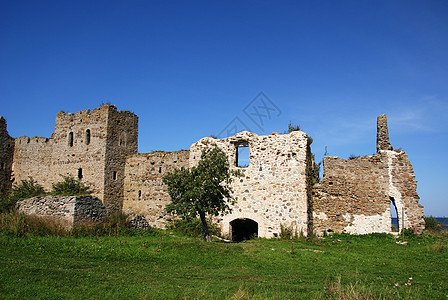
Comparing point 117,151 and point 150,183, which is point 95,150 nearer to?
point 117,151

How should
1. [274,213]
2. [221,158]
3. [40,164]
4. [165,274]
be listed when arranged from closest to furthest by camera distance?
[165,274], [221,158], [274,213], [40,164]

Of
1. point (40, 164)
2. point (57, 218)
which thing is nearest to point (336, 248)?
point (57, 218)

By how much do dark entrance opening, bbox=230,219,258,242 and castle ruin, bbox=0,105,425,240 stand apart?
52 millimetres

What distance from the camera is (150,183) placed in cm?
2092

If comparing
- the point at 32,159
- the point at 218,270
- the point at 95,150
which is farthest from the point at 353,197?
the point at 32,159

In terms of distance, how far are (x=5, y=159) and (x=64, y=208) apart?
1129 centimetres

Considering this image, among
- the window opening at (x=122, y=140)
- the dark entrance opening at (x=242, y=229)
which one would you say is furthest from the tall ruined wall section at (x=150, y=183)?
the dark entrance opening at (x=242, y=229)

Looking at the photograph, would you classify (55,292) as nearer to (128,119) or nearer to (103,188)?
(103,188)

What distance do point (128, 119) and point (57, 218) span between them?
8.05 m

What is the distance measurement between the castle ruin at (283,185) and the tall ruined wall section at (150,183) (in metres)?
0.06

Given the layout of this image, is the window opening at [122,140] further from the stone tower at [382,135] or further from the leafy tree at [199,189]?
the stone tower at [382,135]

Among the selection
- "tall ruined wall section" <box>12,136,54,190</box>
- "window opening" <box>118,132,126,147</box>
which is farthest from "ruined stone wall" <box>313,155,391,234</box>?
"tall ruined wall section" <box>12,136,54,190</box>

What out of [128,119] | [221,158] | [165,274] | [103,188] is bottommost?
[165,274]

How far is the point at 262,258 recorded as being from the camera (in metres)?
12.0
